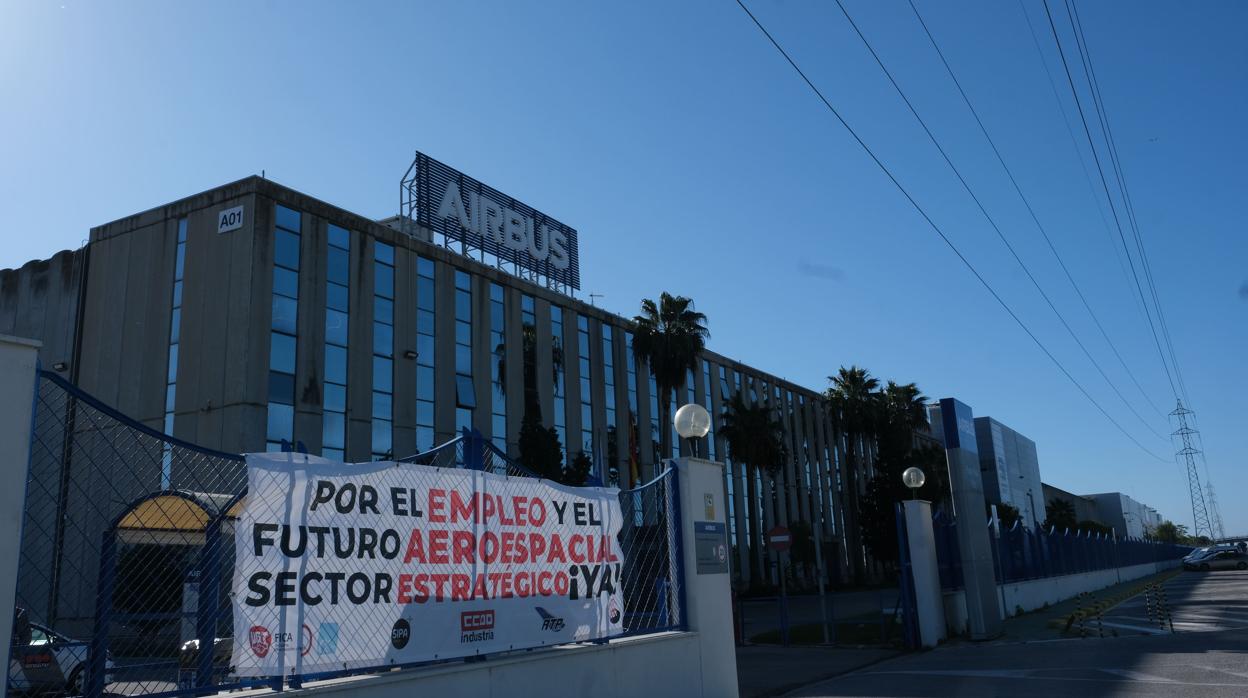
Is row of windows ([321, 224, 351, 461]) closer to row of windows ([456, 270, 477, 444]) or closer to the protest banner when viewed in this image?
row of windows ([456, 270, 477, 444])

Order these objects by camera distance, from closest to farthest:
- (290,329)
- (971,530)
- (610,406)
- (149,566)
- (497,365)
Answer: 1. (149,566)
2. (971,530)
3. (290,329)
4. (497,365)
5. (610,406)

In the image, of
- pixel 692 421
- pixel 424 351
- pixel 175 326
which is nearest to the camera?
pixel 692 421

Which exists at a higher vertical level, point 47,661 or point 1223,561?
point 47,661

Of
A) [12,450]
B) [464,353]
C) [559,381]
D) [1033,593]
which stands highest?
[464,353]

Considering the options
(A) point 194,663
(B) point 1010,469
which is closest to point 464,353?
(A) point 194,663

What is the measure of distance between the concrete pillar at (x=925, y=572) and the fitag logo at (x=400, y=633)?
47.2ft

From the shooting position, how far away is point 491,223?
4206cm

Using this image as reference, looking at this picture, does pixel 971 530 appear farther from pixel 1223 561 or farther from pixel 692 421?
pixel 1223 561

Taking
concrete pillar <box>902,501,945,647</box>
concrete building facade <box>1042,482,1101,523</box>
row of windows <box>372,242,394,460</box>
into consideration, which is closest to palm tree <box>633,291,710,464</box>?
row of windows <box>372,242,394,460</box>

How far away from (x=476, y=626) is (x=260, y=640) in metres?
2.01

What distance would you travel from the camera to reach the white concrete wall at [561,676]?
671cm

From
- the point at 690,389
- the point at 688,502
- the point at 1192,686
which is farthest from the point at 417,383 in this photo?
the point at 1192,686

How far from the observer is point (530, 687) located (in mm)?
7988

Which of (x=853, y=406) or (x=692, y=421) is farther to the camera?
(x=853, y=406)
